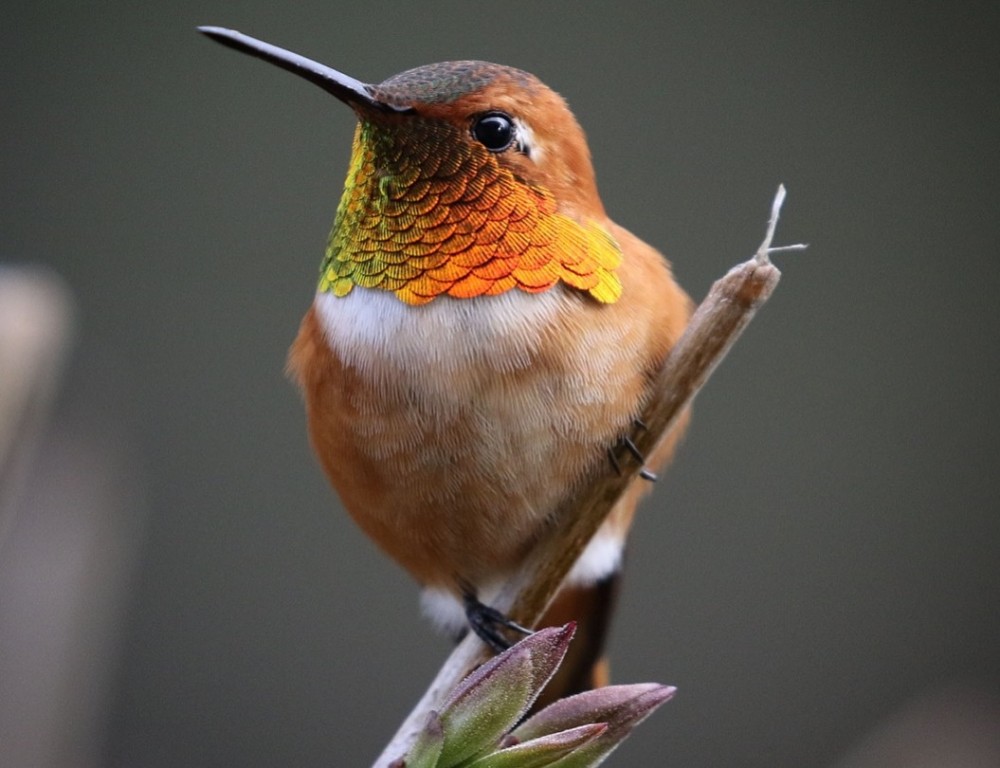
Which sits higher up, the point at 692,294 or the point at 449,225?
the point at 449,225

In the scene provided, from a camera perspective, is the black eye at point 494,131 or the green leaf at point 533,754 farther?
the black eye at point 494,131

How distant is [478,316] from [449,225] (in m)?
0.09

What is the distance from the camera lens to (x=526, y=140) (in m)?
1.14

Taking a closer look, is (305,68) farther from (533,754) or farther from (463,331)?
(533,754)

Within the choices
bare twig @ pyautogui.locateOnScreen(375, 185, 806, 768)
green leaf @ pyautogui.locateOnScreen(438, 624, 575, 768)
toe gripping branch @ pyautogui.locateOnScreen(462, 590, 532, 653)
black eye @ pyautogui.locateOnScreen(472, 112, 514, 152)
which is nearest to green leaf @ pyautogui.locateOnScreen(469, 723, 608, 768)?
green leaf @ pyautogui.locateOnScreen(438, 624, 575, 768)

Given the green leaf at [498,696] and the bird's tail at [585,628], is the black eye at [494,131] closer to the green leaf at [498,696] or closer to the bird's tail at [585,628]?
the green leaf at [498,696]

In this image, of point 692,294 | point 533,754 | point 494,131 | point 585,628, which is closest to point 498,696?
point 533,754

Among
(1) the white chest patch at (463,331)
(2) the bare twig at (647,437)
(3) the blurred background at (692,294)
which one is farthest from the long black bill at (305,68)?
(3) the blurred background at (692,294)

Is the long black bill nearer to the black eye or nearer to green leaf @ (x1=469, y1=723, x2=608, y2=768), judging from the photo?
the black eye

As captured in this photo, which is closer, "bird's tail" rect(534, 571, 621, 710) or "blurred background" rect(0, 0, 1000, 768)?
"bird's tail" rect(534, 571, 621, 710)

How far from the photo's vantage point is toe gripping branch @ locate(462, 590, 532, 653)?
1137 mm

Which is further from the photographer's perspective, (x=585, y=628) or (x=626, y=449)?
(x=585, y=628)

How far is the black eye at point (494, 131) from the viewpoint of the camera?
43.2 inches

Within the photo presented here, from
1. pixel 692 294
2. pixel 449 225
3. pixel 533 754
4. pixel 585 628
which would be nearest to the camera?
pixel 533 754
